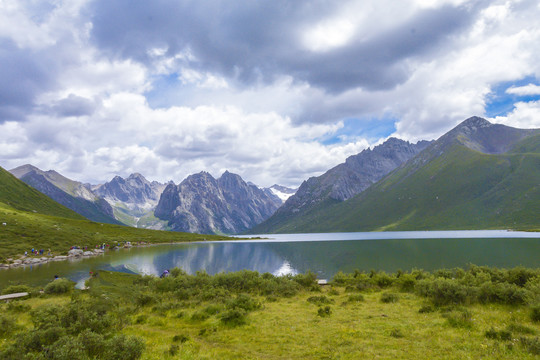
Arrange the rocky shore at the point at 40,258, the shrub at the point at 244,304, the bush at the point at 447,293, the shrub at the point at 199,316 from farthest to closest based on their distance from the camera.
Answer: the rocky shore at the point at 40,258, the shrub at the point at 244,304, the shrub at the point at 199,316, the bush at the point at 447,293

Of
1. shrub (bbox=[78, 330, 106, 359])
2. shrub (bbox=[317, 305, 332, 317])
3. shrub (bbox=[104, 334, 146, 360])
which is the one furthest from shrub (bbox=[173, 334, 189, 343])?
shrub (bbox=[317, 305, 332, 317])

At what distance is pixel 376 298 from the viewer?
28.6 m

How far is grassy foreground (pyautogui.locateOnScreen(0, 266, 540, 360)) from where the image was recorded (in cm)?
1356

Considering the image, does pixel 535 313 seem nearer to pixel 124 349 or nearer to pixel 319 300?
pixel 319 300

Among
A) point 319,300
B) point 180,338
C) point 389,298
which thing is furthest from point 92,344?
point 389,298

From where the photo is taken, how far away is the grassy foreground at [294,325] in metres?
13.6

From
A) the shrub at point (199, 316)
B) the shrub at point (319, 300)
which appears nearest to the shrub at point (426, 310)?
the shrub at point (319, 300)

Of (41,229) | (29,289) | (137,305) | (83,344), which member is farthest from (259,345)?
(41,229)

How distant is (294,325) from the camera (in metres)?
20.4

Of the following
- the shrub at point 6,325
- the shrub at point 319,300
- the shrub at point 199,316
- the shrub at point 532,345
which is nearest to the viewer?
the shrub at point 532,345

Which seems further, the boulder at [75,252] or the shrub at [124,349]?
the boulder at [75,252]

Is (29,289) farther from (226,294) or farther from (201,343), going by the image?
(201,343)

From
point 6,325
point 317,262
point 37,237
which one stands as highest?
point 6,325

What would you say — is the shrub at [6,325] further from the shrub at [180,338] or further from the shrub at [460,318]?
the shrub at [460,318]
